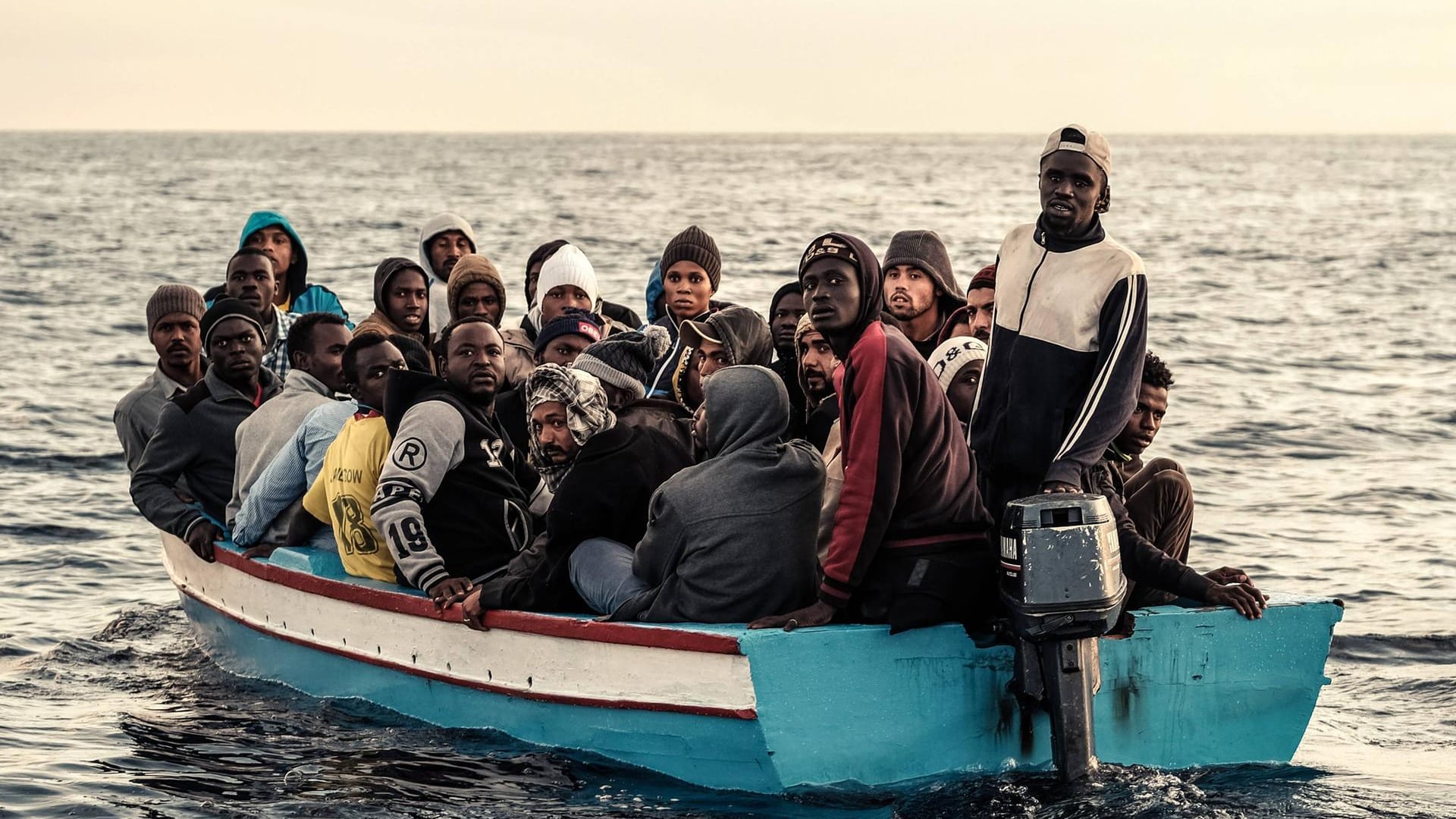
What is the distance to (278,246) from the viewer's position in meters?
9.27

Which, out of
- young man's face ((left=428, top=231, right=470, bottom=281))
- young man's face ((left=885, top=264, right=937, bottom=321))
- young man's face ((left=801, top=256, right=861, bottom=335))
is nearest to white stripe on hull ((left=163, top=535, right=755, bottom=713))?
young man's face ((left=801, top=256, right=861, bottom=335))

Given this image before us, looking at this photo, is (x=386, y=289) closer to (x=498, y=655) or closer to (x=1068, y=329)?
(x=498, y=655)

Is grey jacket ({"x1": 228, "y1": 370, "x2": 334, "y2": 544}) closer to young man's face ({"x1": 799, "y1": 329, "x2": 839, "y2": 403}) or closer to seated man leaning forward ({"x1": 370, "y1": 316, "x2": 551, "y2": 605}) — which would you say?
seated man leaning forward ({"x1": 370, "y1": 316, "x2": 551, "y2": 605})

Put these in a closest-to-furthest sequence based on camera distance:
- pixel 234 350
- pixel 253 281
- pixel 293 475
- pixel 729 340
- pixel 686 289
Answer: pixel 729 340 → pixel 293 475 → pixel 234 350 → pixel 686 289 → pixel 253 281

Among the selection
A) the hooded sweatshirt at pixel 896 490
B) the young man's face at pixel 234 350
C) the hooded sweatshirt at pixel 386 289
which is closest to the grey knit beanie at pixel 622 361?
the hooded sweatshirt at pixel 896 490

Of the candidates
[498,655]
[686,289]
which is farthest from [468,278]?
[498,655]

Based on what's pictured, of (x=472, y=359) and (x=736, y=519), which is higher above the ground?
(x=472, y=359)

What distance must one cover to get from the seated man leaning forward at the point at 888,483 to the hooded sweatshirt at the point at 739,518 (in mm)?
156

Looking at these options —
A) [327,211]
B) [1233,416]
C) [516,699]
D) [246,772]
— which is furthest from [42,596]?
[327,211]

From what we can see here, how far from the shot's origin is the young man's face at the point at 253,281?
8.72 m

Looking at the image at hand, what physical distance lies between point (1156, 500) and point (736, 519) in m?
1.51

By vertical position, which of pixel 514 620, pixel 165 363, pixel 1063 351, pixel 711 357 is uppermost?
pixel 1063 351

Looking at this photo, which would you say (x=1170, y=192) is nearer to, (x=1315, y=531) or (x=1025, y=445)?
Answer: (x=1315, y=531)

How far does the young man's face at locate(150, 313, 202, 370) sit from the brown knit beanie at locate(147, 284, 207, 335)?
2cm
